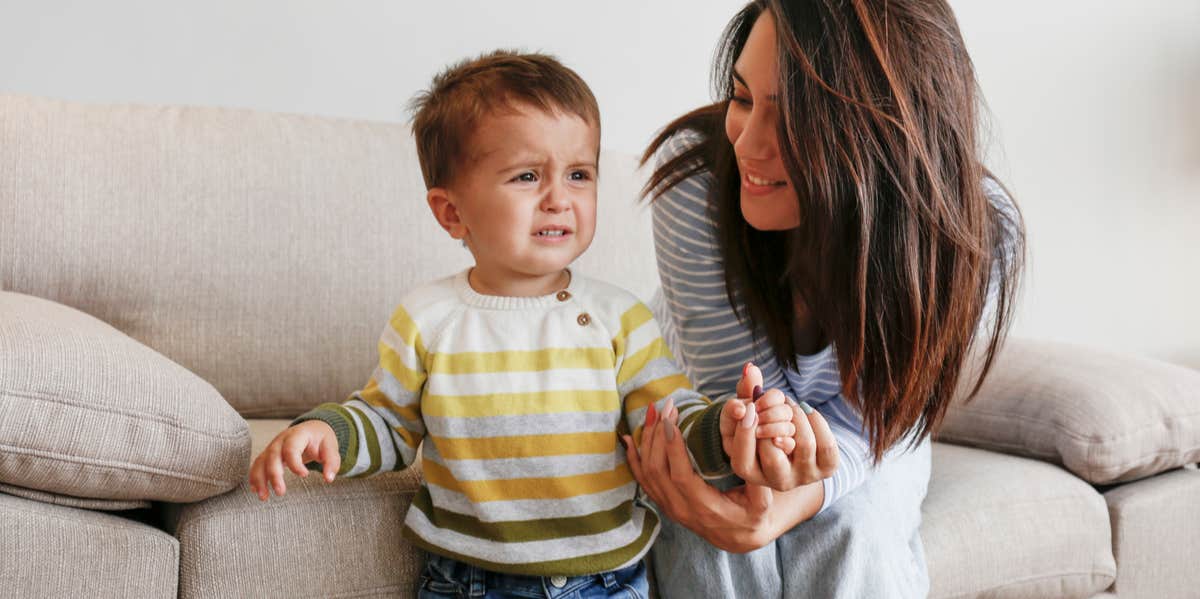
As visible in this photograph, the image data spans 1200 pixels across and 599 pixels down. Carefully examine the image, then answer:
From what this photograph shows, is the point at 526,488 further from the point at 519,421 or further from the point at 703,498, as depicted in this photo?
the point at 703,498

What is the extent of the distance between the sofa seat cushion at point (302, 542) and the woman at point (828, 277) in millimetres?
276

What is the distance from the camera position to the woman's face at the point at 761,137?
1.12m

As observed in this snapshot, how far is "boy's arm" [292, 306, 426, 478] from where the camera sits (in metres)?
1.09

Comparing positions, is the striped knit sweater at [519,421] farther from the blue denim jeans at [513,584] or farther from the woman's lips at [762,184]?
the woman's lips at [762,184]

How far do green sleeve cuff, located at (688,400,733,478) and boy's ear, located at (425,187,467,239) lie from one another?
1.02 feet

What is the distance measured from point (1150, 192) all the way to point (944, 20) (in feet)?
6.86

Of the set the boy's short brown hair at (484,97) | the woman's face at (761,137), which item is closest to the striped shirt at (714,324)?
the woman's face at (761,137)

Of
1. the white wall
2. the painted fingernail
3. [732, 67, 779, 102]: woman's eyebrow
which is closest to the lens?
the painted fingernail

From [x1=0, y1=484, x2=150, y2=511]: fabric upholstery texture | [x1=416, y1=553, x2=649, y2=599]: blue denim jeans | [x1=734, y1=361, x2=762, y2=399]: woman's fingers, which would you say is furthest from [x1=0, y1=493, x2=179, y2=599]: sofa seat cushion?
[x1=734, y1=361, x2=762, y2=399]: woman's fingers

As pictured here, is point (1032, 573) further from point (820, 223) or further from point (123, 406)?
point (123, 406)

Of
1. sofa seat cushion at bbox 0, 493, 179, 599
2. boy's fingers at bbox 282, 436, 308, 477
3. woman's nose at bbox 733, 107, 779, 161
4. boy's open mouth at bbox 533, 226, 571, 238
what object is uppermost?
woman's nose at bbox 733, 107, 779, 161

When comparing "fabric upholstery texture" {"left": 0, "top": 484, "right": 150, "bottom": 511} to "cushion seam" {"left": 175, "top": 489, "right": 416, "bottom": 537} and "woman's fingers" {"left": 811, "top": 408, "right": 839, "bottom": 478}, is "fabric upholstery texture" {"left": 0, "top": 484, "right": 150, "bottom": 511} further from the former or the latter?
"woman's fingers" {"left": 811, "top": 408, "right": 839, "bottom": 478}

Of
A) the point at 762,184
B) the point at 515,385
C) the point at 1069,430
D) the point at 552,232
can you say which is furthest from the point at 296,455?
the point at 1069,430

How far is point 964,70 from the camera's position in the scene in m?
1.11
